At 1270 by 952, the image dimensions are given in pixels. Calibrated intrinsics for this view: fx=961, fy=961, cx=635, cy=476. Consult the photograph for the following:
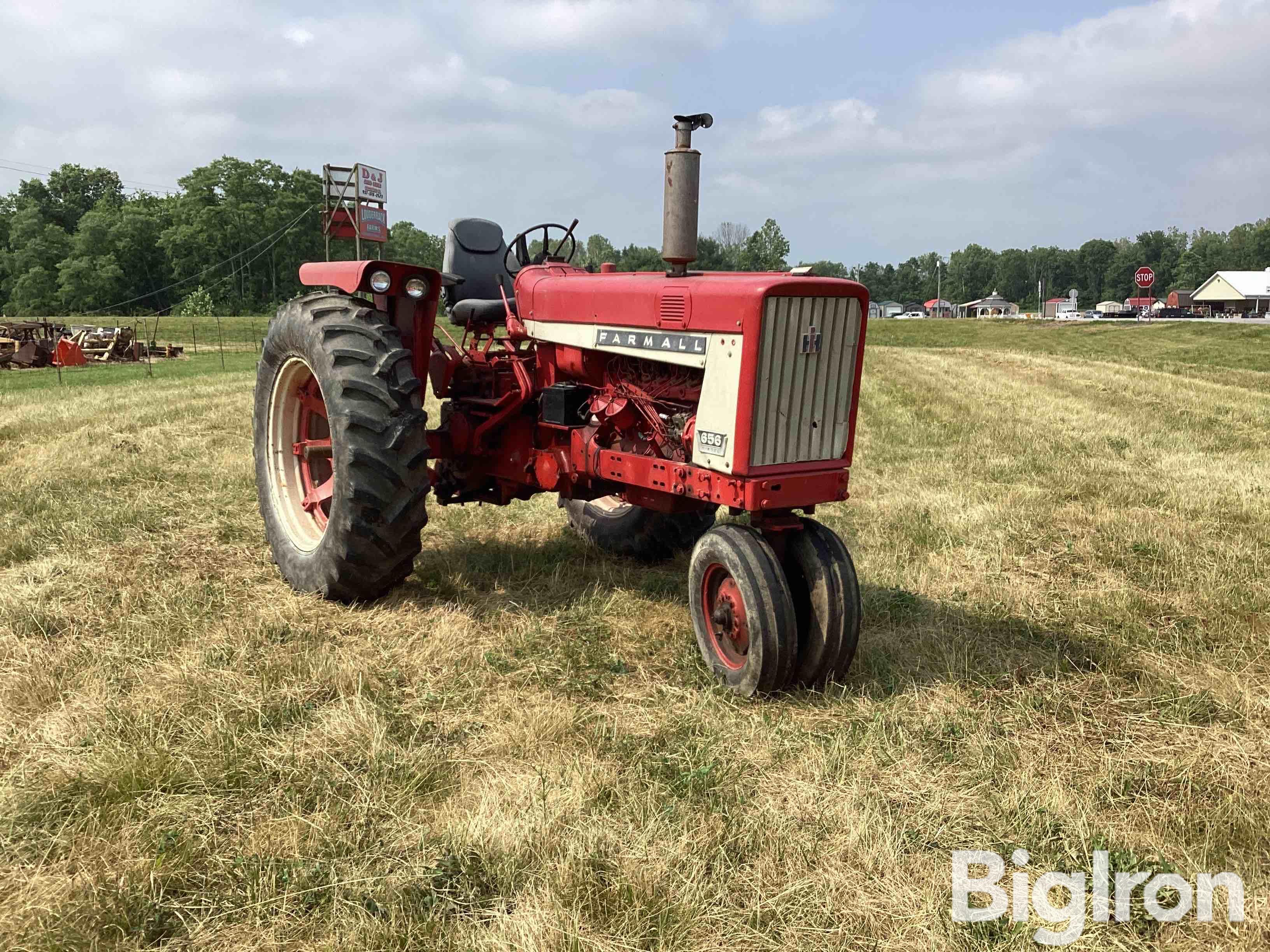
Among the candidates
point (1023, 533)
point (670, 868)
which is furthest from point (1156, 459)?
point (670, 868)

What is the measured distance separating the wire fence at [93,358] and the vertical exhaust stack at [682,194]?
44.0ft

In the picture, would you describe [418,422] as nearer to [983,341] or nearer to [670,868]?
[670,868]

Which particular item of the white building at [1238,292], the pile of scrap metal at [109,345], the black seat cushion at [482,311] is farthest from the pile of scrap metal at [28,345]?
the white building at [1238,292]

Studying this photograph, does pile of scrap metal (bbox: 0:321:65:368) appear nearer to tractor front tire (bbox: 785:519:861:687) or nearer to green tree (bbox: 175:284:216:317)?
tractor front tire (bbox: 785:519:861:687)

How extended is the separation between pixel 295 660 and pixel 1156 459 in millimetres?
8011

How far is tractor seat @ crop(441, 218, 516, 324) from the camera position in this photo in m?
5.82

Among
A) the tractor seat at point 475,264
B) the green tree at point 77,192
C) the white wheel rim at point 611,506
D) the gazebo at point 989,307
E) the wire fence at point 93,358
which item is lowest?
the wire fence at point 93,358

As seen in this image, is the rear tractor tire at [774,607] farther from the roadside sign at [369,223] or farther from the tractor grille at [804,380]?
the roadside sign at [369,223]

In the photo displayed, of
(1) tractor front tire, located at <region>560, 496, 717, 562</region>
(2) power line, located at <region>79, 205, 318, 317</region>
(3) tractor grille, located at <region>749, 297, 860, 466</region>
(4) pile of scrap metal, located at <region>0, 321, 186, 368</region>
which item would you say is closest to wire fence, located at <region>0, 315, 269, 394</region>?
(4) pile of scrap metal, located at <region>0, 321, 186, 368</region>

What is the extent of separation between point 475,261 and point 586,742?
3.47m

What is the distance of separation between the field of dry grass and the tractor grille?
984 mm

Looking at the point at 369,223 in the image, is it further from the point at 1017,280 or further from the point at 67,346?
the point at 1017,280

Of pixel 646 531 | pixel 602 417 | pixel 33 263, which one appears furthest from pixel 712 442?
pixel 33 263

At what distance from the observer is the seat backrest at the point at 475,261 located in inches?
230
